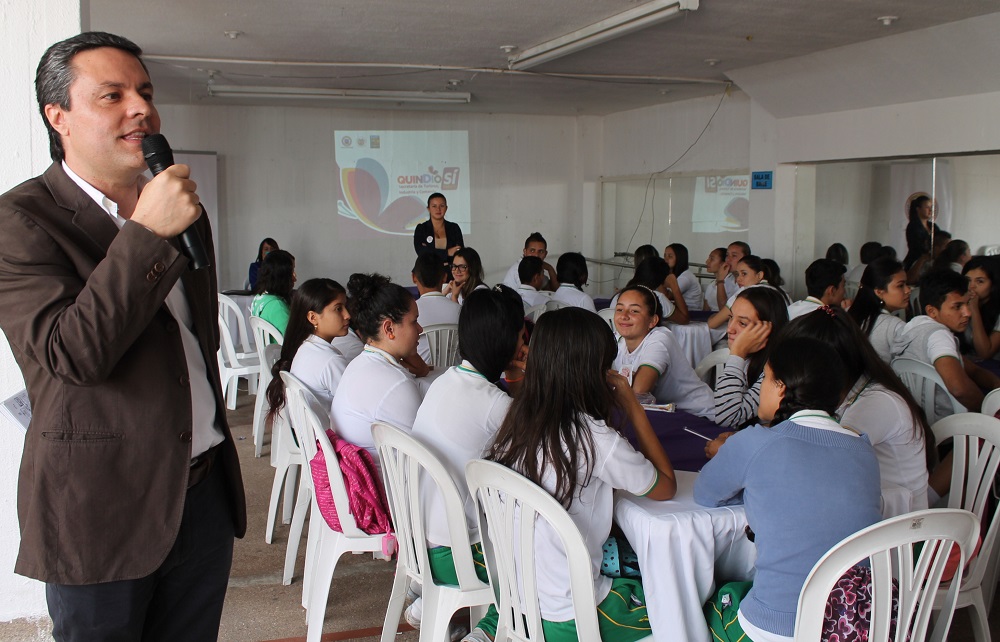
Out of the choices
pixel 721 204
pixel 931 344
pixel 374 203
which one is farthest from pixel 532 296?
pixel 374 203

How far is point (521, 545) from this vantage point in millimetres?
1747

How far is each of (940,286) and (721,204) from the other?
5071 mm

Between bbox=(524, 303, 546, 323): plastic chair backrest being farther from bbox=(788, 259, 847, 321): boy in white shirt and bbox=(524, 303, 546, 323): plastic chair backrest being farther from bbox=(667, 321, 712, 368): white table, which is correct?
bbox=(788, 259, 847, 321): boy in white shirt

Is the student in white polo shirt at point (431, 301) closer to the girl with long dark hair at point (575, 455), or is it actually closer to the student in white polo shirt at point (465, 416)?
the student in white polo shirt at point (465, 416)

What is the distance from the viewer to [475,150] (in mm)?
10055

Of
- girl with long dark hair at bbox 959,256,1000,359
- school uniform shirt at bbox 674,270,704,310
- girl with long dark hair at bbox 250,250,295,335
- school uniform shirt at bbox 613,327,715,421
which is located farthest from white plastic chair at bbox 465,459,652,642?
school uniform shirt at bbox 674,270,704,310

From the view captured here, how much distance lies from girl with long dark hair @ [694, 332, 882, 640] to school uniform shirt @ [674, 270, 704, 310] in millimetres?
4903

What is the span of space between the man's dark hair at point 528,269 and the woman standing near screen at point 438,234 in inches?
52.5

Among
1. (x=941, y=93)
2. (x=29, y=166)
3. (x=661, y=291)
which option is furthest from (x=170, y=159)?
(x=941, y=93)

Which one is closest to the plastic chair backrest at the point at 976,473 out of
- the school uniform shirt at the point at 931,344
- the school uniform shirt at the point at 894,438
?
the school uniform shirt at the point at 894,438

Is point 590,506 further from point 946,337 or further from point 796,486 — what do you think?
point 946,337

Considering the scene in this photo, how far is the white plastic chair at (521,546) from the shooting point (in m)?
1.67

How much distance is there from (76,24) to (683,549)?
225 centimetres

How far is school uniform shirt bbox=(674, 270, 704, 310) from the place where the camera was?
21.7ft
